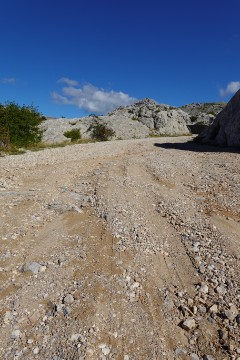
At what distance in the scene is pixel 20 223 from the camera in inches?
423

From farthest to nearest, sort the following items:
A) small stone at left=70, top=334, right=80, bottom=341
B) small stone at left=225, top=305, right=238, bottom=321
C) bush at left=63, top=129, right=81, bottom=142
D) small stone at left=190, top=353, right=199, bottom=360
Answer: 1. bush at left=63, top=129, right=81, bottom=142
2. small stone at left=225, top=305, right=238, bottom=321
3. small stone at left=70, top=334, right=80, bottom=341
4. small stone at left=190, top=353, right=199, bottom=360

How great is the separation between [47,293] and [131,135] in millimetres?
50655

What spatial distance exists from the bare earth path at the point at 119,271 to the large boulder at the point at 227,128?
14969 mm

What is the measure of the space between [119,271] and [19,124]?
3343 cm

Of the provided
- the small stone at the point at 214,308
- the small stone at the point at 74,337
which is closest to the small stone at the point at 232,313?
the small stone at the point at 214,308

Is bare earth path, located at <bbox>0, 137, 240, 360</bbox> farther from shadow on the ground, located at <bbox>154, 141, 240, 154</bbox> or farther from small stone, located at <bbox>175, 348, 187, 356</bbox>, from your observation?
shadow on the ground, located at <bbox>154, 141, 240, 154</bbox>

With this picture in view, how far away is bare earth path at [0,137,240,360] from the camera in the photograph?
18.4 feet

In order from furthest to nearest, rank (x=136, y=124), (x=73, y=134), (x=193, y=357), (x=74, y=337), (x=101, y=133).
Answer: (x=136, y=124), (x=101, y=133), (x=73, y=134), (x=74, y=337), (x=193, y=357)

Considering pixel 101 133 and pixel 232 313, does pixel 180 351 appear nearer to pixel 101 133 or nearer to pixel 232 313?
pixel 232 313

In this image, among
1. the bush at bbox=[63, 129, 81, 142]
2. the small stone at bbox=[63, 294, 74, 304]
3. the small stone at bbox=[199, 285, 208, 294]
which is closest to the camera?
the small stone at bbox=[63, 294, 74, 304]

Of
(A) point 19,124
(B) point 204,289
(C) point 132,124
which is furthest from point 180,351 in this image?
(C) point 132,124

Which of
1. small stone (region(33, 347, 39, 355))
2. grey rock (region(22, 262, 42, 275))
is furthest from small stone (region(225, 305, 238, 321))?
grey rock (region(22, 262, 42, 275))

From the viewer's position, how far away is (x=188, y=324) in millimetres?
5984

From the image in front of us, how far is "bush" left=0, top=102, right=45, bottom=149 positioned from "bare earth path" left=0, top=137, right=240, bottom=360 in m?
23.3
